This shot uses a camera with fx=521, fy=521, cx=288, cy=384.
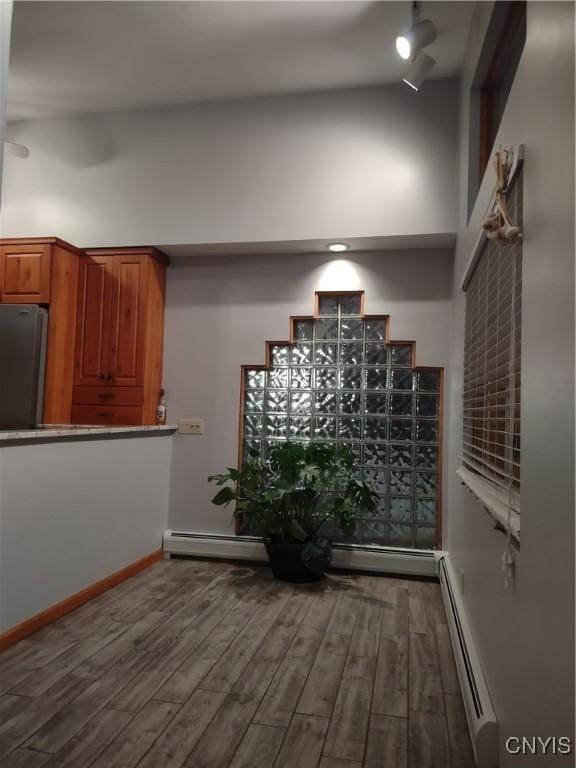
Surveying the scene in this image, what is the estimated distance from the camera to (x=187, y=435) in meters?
3.75

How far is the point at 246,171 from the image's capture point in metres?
3.48

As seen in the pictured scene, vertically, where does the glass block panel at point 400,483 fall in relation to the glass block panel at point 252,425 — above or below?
below

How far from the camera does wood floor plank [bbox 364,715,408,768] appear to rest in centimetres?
150

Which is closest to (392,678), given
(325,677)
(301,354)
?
(325,677)

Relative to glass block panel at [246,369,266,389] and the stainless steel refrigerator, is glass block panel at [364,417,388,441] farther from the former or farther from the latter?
the stainless steel refrigerator

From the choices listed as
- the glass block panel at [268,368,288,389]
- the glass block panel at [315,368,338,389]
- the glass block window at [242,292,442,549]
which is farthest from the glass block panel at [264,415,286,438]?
the glass block panel at [315,368,338,389]

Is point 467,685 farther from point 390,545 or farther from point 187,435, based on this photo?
point 187,435

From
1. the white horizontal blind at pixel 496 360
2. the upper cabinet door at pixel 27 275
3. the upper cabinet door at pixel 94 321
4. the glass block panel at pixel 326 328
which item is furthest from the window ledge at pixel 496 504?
the upper cabinet door at pixel 27 275

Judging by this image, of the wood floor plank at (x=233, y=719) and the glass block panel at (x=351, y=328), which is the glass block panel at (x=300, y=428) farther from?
the wood floor plank at (x=233, y=719)

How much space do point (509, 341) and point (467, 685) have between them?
1165mm

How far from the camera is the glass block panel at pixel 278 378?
3.67 m

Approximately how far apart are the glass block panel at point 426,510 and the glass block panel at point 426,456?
0.74ft

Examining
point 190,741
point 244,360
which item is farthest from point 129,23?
point 190,741

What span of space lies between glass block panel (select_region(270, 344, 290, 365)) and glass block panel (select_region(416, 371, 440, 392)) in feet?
2.98
